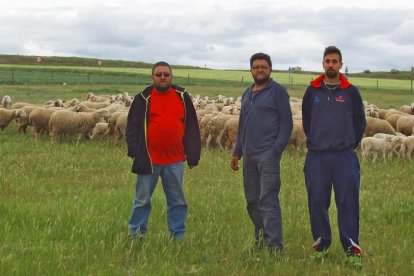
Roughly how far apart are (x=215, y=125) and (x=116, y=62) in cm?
7710

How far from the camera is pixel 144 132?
6406 mm

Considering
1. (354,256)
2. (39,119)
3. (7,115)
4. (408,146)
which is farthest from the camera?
(7,115)

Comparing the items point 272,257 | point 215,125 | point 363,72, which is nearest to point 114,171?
point 215,125

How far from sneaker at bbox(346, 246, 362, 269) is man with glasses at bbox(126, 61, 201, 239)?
70.0 inches

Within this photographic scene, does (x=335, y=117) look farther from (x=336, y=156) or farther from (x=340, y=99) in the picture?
(x=336, y=156)

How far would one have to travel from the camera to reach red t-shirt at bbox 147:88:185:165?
6.43 metres

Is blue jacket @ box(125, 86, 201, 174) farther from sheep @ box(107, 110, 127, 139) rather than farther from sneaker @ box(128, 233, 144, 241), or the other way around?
sheep @ box(107, 110, 127, 139)

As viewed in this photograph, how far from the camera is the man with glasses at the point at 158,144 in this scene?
641cm

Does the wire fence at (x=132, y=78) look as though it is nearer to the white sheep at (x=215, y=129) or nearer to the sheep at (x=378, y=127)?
the sheep at (x=378, y=127)

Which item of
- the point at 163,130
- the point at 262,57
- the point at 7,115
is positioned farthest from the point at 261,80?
the point at 7,115

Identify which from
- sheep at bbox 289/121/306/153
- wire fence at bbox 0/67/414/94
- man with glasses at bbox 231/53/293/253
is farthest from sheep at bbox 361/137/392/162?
wire fence at bbox 0/67/414/94

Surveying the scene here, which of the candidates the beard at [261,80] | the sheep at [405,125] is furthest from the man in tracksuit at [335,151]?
the sheep at [405,125]

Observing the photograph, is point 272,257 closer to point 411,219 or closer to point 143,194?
point 143,194

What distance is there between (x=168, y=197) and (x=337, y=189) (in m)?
1.82
